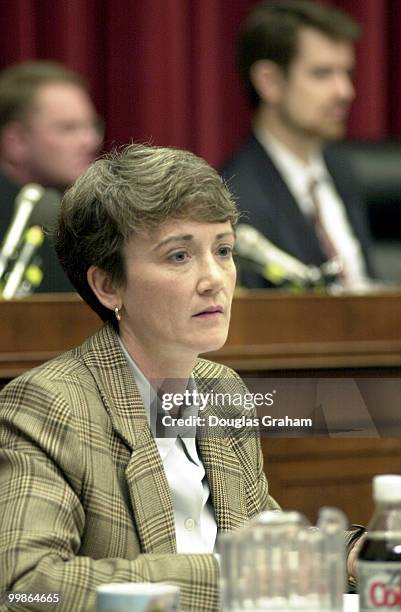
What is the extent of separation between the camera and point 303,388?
5.66ft

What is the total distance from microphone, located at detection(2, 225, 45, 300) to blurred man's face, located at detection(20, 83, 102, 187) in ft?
2.25

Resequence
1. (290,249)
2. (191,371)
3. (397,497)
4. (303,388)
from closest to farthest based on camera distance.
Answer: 1. (397,497)
2. (303,388)
3. (191,371)
4. (290,249)

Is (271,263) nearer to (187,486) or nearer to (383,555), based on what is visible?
(187,486)

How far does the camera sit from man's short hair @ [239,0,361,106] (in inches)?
172

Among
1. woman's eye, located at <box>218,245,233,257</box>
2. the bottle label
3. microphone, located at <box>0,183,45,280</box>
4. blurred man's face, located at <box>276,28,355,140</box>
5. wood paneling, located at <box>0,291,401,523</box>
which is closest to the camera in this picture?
the bottle label

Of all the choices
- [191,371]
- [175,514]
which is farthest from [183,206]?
[175,514]

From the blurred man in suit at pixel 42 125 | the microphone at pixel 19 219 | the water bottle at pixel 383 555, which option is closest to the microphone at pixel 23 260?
the microphone at pixel 19 219

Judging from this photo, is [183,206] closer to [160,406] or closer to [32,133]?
[160,406]

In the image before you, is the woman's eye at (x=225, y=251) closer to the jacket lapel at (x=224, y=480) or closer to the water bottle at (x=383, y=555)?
the jacket lapel at (x=224, y=480)

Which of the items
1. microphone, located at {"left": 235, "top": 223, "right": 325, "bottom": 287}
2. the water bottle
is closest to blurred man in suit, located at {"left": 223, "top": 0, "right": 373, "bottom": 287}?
microphone, located at {"left": 235, "top": 223, "right": 325, "bottom": 287}

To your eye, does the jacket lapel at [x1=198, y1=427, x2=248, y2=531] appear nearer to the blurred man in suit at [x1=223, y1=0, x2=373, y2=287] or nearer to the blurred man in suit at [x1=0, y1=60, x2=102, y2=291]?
the blurred man in suit at [x1=223, y1=0, x2=373, y2=287]

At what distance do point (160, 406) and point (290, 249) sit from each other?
205 cm

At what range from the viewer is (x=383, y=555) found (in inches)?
51.1

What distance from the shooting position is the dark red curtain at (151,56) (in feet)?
15.7
